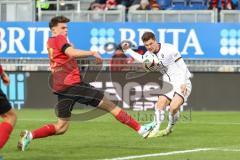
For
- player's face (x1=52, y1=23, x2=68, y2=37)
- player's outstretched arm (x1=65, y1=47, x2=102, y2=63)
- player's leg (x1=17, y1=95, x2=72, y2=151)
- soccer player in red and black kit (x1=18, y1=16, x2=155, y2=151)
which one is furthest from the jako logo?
player's outstretched arm (x1=65, y1=47, x2=102, y2=63)

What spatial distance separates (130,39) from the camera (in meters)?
25.6

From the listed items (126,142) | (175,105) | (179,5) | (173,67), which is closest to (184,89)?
(175,105)

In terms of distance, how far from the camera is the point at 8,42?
26094 mm

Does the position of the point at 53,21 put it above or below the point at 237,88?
above

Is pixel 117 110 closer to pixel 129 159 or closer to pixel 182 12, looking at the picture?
pixel 129 159

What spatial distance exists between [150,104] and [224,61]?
2626 mm

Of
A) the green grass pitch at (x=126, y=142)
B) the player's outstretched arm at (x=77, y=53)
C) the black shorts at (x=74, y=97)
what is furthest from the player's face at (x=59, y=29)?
the green grass pitch at (x=126, y=142)

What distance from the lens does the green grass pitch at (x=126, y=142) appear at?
13.1 meters

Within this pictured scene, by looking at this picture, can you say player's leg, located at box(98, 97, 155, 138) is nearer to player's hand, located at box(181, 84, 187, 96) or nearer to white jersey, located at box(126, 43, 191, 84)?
player's hand, located at box(181, 84, 187, 96)

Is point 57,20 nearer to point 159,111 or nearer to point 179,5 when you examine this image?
point 159,111

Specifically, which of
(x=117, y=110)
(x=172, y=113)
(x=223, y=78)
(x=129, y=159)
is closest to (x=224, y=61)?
(x=223, y=78)

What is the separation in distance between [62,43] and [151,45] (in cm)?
301

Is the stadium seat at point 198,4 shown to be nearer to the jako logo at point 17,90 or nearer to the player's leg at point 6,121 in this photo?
the jako logo at point 17,90

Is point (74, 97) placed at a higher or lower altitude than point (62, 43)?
lower
